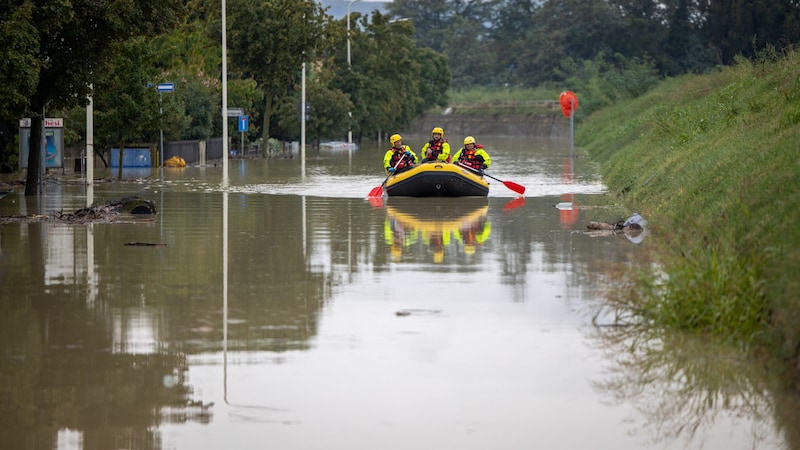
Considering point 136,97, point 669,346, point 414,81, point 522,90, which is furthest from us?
point 522,90

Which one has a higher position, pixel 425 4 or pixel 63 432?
pixel 425 4

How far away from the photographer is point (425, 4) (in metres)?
172

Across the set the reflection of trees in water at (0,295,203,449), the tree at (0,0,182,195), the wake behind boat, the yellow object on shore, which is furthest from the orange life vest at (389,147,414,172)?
the reflection of trees in water at (0,295,203,449)

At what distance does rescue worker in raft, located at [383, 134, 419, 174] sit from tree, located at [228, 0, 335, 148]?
86.5ft

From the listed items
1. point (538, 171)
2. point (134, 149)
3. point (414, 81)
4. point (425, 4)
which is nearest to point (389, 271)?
point (538, 171)

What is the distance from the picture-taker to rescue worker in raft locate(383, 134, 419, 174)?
34.1m

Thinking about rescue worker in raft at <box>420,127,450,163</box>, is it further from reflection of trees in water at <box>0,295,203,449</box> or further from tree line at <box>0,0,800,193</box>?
reflection of trees in water at <box>0,295,203,449</box>

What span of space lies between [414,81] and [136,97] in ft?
197

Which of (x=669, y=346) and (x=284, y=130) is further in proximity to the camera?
(x=284, y=130)

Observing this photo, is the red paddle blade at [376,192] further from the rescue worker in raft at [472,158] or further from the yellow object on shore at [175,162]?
the yellow object on shore at [175,162]

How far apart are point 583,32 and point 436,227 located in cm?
11278

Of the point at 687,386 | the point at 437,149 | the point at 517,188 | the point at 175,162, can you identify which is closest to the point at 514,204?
the point at 517,188

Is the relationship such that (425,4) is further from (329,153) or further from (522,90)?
(329,153)

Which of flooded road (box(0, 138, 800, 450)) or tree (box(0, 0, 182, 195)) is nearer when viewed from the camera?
flooded road (box(0, 138, 800, 450))
